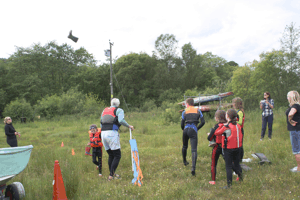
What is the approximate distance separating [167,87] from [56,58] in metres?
24.1

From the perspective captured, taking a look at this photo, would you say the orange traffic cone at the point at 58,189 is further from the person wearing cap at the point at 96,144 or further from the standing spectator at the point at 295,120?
the standing spectator at the point at 295,120

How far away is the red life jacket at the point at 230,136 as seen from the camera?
3959 mm

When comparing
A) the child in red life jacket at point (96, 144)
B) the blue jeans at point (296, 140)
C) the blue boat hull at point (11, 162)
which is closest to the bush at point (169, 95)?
the child in red life jacket at point (96, 144)

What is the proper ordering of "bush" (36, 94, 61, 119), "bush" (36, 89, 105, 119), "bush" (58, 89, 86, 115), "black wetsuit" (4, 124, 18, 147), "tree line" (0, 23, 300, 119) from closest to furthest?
1. "black wetsuit" (4, 124, 18, 147)
2. "bush" (36, 94, 61, 119)
3. "bush" (36, 89, 105, 119)
4. "bush" (58, 89, 86, 115)
5. "tree line" (0, 23, 300, 119)

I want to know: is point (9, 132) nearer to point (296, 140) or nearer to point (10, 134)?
point (10, 134)

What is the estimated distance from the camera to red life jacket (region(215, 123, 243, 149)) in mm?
3959

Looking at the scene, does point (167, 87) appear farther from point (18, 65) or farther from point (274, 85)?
point (18, 65)

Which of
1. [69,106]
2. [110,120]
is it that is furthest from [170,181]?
[69,106]

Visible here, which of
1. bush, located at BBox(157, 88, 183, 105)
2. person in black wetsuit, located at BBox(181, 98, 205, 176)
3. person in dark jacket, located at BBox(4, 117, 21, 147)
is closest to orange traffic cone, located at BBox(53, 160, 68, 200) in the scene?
person in black wetsuit, located at BBox(181, 98, 205, 176)

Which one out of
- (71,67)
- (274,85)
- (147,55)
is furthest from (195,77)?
(71,67)

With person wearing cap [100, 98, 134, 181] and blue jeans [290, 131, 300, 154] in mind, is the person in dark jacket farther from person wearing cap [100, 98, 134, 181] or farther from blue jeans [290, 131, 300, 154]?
blue jeans [290, 131, 300, 154]

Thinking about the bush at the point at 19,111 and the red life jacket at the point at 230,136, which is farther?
the bush at the point at 19,111

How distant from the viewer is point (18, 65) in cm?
3700

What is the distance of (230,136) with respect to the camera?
13.0 ft
